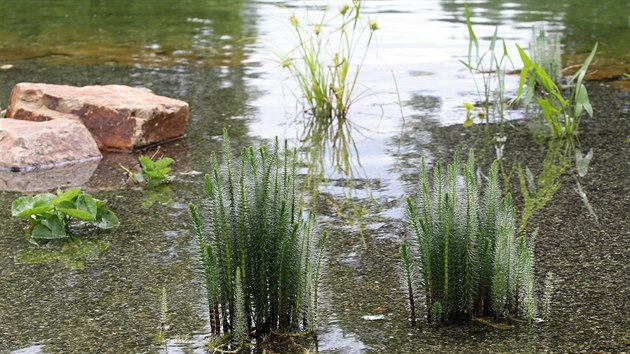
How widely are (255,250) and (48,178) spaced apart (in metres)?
2.67

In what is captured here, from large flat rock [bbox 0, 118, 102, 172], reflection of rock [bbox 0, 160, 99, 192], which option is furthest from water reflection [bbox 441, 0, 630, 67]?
reflection of rock [bbox 0, 160, 99, 192]

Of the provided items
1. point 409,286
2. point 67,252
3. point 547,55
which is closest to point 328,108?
point 547,55

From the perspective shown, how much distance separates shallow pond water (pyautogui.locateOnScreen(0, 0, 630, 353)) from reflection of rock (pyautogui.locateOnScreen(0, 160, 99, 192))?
11 cm

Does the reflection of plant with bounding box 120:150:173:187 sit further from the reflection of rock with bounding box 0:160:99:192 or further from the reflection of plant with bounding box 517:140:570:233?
the reflection of plant with bounding box 517:140:570:233

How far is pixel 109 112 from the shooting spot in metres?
6.25

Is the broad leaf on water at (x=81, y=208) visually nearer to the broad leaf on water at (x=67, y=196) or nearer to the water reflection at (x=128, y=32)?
the broad leaf on water at (x=67, y=196)

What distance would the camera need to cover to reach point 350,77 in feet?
26.3

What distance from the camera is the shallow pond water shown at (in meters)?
3.42

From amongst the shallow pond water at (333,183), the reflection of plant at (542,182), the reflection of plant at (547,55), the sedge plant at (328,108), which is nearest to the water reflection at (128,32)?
the shallow pond water at (333,183)

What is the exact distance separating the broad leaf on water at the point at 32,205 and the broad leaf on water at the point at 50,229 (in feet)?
0.17

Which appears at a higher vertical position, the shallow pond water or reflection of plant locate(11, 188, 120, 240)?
reflection of plant locate(11, 188, 120, 240)

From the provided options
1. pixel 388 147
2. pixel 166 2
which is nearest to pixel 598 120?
pixel 388 147

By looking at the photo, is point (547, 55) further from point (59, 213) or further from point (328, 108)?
point (59, 213)

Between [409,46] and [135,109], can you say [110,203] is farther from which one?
[409,46]
